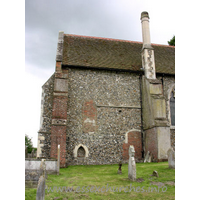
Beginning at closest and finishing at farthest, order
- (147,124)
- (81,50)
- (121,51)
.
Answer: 1. (147,124)
2. (81,50)
3. (121,51)

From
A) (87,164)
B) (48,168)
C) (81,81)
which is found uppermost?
(81,81)

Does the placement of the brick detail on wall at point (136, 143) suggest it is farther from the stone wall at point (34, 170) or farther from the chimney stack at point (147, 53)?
the stone wall at point (34, 170)

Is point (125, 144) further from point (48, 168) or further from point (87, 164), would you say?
point (48, 168)

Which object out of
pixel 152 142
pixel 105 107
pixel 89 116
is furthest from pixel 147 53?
pixel 152 142

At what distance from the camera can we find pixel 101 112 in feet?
45.1

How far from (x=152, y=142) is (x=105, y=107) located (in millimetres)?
3881

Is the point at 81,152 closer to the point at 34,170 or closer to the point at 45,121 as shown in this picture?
the point at 45,121

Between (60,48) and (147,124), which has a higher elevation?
(60,48)

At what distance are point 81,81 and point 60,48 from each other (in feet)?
10.7

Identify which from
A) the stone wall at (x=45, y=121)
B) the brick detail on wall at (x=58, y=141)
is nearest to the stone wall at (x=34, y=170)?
the brick detail on wall at (x=58, y=141)

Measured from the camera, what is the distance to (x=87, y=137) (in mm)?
13070

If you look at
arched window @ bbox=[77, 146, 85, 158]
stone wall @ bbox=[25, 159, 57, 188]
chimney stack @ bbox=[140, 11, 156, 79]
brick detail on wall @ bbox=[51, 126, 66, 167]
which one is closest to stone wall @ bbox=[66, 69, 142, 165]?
arched window @ bbox=[77, 146, 85, 158]

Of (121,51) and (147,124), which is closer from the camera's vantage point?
(147,124)

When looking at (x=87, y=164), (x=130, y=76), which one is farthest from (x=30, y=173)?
(x=130, y=76)
